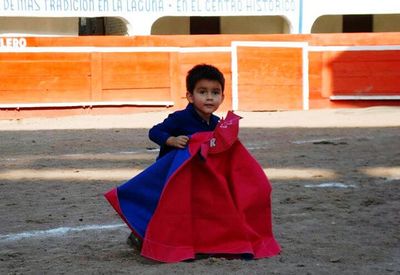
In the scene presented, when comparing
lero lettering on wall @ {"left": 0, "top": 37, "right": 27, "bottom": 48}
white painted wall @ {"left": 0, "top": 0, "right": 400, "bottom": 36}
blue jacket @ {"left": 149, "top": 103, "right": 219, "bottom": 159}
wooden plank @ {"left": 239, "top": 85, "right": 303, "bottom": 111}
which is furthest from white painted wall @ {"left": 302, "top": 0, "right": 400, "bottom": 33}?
blue jacket @ {"left": 149, "top": 103, "right": 219, "bottom": 159}

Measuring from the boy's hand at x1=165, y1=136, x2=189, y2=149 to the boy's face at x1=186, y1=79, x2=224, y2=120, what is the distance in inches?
5.7

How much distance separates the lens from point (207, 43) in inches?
546

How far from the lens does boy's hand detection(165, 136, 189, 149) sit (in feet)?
12.4

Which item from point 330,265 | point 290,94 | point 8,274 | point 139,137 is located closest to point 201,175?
point 330,265

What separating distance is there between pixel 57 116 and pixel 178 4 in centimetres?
424

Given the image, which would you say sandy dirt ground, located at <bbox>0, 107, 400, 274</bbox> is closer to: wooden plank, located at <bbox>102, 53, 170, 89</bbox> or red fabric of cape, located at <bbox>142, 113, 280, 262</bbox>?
red fabric of cape, located at <bbox>142, 113, 280, 262</bbox>

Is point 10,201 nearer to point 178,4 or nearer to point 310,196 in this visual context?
point 310,196

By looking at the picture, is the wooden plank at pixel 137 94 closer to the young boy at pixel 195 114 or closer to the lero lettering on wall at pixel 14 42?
the lero lettering on wall at pixel 14 42

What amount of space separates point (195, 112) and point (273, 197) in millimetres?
1785

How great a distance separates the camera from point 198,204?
12.4 ft

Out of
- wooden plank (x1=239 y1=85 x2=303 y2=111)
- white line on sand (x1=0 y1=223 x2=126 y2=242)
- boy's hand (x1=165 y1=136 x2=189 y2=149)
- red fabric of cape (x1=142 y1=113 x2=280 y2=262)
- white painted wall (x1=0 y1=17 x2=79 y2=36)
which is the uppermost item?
white painted wall (x1=0 y1=17 x2=79 y2=36)

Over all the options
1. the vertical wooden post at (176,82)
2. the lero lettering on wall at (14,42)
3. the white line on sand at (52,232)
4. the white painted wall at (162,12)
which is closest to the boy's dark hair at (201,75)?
the white line on sand at (52,232)

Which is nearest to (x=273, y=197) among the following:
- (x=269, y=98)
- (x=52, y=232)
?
(x=52, y=232)

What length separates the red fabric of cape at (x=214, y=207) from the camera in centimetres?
370
